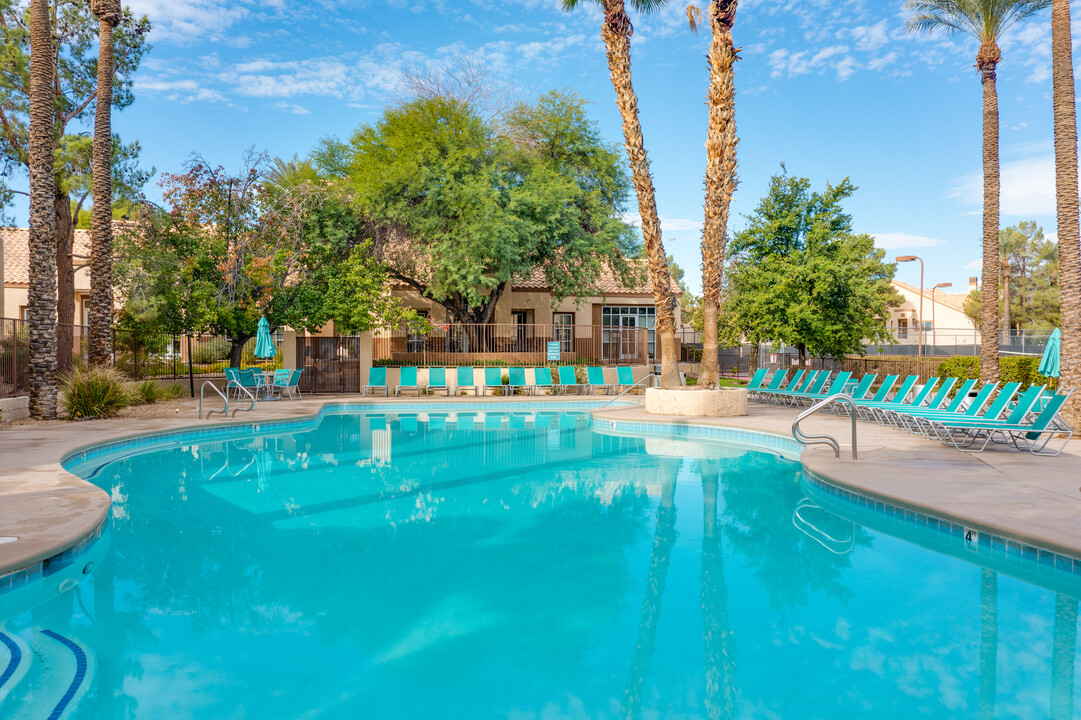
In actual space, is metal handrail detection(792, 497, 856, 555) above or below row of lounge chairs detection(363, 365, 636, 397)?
below

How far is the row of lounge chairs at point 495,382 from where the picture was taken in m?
19.3

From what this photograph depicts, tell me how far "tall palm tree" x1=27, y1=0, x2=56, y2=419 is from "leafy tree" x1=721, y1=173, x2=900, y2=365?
16.4 meters

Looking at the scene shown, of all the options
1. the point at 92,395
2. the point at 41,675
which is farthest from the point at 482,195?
the point at 41,675

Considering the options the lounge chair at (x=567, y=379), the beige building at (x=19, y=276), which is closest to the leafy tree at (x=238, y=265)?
the lounge chair at (x=567, y=379)

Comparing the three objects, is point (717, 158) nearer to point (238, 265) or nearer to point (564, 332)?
point (238, 265)

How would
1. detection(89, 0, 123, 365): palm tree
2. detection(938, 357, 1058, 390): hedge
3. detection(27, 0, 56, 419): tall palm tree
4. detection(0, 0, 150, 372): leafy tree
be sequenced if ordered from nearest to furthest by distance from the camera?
1. detection(27, 0, 56, 419): tall palm tree
2. detection(89, 0, 123, 365): palm tree
3. detection(938, 357, 1058, 390): hedge
4. detection(0, 0, 150, 372): leafy tree

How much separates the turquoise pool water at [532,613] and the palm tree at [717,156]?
259 inches

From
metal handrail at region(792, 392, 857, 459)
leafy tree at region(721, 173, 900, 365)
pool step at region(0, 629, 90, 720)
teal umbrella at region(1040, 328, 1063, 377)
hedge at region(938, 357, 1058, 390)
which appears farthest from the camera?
leafy tree at region(721, 173, 900, 365)

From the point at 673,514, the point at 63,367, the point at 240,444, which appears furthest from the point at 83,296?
the point at 673,514

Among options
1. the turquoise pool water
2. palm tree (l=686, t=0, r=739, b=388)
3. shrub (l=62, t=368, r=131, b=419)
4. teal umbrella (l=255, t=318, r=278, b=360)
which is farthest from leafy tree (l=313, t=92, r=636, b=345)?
the turquoise pool water

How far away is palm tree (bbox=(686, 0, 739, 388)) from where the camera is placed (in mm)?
13078

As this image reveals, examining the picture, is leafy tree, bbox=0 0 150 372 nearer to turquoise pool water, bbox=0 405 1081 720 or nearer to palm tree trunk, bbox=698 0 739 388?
turquoise pool water, bbox=0 405 1081 720

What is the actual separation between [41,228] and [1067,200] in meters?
17.0

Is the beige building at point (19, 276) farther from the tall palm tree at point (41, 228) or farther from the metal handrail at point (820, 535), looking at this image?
the metal handrail at point (820, 535)
